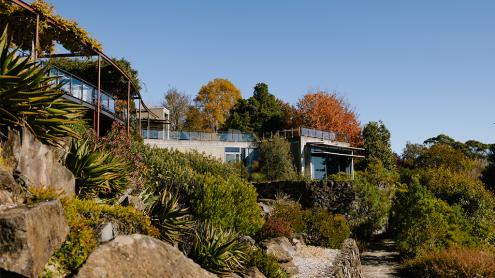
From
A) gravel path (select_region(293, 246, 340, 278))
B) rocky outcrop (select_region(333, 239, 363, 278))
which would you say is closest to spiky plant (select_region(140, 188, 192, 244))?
gravel path (select_region(293, 246, 340, 278))

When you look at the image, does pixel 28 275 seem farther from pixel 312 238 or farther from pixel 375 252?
pixel 375 252

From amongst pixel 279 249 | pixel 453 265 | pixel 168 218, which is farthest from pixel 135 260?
pixel 453 265

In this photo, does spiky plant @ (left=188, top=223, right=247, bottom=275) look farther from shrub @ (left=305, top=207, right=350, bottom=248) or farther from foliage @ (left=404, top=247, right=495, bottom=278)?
foliage @ (left=404, top=247, right=495, bottom=278)

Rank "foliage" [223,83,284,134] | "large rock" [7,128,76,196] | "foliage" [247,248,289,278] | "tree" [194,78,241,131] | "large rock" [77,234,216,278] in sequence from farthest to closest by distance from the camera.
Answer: "tree" [194,78,241,131] < "foliage" [223,83,284,134] < "foliage" [247,248,289,278] < "large rock" [7,128,76,196] < "large rock" [77,234,216,278]

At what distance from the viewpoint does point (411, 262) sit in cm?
1683

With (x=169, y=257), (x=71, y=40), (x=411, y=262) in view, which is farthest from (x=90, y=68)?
(x=169, y=257)

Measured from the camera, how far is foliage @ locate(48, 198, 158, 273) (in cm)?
620

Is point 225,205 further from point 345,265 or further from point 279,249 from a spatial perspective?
point 345,265

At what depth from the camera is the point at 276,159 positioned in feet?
127

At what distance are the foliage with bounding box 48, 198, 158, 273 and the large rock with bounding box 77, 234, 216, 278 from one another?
0.71 feet

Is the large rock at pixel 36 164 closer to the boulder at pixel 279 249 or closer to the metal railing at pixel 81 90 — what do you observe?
the boulder at pixel 279 249

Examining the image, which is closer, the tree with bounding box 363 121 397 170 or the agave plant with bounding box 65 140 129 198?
the agave plant with bounding box 65 140 129 198

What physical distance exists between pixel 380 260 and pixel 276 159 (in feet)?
64.7

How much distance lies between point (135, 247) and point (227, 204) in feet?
25.2
